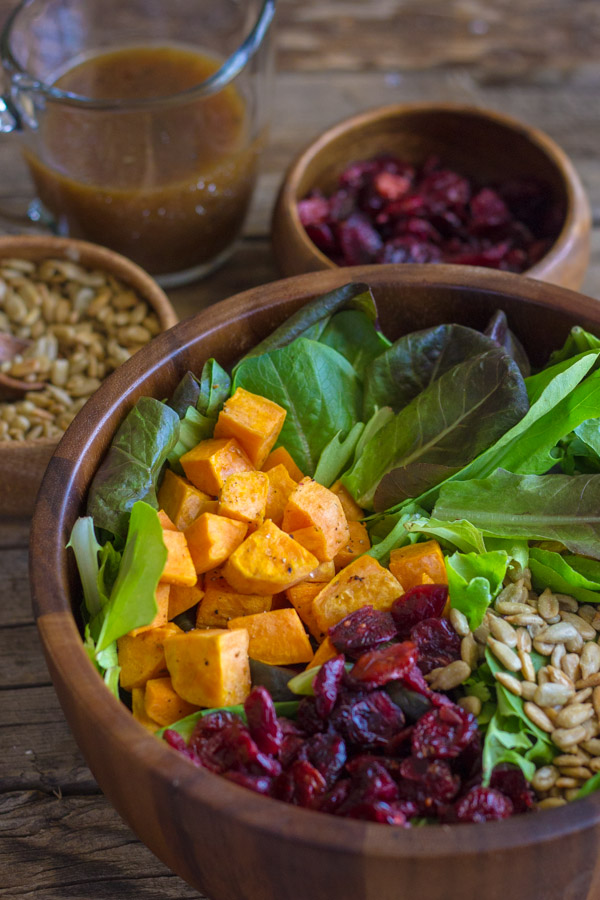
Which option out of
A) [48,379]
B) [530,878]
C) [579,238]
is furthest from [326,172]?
[530,878]

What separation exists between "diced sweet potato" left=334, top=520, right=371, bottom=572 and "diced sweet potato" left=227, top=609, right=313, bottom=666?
16cm

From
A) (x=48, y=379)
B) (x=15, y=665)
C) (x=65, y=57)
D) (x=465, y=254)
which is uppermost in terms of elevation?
(x=65, y=57)

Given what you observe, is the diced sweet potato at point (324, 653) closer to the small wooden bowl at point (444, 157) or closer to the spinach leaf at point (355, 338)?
the spinach leaf at point (355, 338)

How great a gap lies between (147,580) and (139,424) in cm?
28

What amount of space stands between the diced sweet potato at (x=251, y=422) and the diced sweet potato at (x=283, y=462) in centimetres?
4

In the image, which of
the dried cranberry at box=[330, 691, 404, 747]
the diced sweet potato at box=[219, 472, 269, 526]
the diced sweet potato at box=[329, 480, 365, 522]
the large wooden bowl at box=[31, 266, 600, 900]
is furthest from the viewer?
the diced sweet potato at box=[329, 480, 365, 522]

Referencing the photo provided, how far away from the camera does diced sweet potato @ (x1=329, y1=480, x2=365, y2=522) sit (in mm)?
1536

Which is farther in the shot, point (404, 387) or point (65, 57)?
point (65, 57)

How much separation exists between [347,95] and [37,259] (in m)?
1.23

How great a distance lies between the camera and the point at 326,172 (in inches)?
93.5

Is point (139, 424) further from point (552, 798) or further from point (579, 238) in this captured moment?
point (579, 238)

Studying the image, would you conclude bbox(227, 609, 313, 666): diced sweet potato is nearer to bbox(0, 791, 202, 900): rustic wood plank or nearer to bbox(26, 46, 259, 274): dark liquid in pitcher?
bbox(0, 791, 202, 900): rustic wood plank

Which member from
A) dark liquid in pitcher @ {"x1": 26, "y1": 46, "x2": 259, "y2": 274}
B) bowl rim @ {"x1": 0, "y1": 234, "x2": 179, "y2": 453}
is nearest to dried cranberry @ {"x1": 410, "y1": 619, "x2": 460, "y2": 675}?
bowl rim @ {"x1": 0, "y1": 234, "x2": 179, "y2": 453}

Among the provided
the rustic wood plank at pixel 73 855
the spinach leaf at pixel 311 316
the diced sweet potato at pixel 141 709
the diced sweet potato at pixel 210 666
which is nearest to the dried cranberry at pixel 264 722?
the diced sweet potato at pixel 210 666
